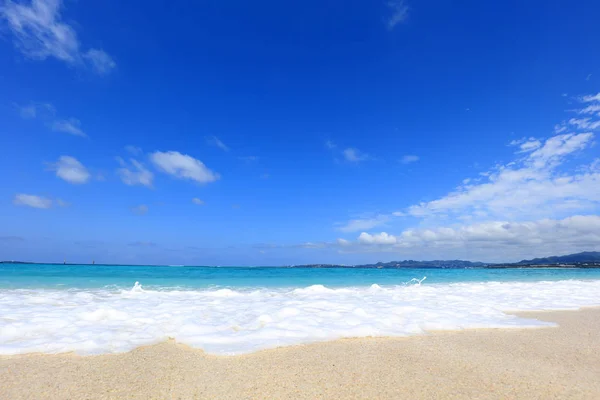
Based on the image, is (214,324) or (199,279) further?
(199,279)

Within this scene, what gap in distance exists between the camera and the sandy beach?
2.82m

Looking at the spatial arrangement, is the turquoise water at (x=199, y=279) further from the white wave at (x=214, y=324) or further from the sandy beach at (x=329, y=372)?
the sandy beach at (x=329, y=372)

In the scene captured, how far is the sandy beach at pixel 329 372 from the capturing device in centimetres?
282

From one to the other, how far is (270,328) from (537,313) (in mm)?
6582

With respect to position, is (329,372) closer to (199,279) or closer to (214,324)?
(214,324)

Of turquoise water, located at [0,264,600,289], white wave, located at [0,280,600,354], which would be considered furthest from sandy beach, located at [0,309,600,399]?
turquoise water, located at [0,264,600,289]

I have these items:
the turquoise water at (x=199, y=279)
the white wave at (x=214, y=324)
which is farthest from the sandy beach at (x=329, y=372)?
the turquoise water at (x=199, y=279)

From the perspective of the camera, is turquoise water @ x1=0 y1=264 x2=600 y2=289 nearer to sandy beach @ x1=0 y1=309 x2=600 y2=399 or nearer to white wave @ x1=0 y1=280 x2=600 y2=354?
white wave @ x1=0 y1=280 x2=600 y2=354

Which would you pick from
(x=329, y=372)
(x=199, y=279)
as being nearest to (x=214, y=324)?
(x=329, y=372)

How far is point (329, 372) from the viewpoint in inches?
129

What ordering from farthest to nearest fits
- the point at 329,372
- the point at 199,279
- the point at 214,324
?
the point at 199,279
the point at 214,324
the point at 329,372

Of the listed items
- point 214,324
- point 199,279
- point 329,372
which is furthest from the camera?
point 199,279

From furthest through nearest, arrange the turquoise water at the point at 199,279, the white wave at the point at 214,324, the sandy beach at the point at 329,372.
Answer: the turquoise water at the point at 199,279 < the white wave at the point at 214,324 < the sandy beach at the point at 329,372

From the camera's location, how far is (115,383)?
119 inches
